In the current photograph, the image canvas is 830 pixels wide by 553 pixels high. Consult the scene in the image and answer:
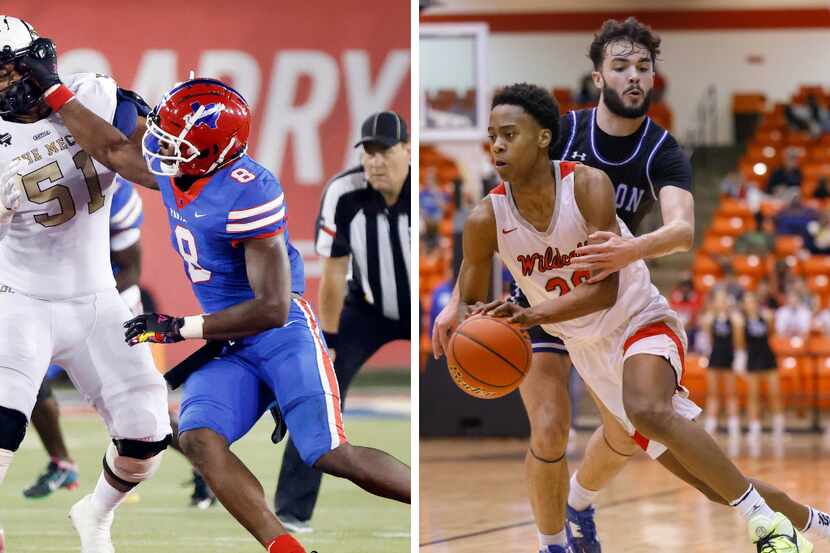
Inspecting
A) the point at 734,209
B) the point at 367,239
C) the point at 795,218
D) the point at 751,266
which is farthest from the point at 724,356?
the point at 367,239

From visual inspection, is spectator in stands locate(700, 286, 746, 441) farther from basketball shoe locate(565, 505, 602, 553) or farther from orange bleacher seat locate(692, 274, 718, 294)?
basketball shoe locate(565, 505, 602, 553)

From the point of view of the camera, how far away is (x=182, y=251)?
13.7 ft

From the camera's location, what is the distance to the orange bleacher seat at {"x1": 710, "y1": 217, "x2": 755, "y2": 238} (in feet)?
56.4

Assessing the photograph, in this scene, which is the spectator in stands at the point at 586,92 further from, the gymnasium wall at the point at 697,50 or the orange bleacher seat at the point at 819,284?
the orange bleacher seat at the point at 819,284

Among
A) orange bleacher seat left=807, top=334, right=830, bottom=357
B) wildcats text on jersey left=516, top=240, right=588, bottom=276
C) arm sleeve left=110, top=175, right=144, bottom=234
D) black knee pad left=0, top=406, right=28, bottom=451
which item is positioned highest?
arm sleeve left=110, top=175, right=144, bottom=234

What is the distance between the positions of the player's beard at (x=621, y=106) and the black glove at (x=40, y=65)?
210cm

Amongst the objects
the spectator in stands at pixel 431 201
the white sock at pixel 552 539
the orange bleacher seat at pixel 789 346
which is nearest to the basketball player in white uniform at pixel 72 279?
the white sock at pixel 552 539

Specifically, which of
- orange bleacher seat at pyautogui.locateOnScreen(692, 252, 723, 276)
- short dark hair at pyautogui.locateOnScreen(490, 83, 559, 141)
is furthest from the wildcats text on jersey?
orange bleacher seat at pyautogui.locateOnScreen(692, 252, 723, 276)

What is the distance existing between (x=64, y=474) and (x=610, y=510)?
123 inches

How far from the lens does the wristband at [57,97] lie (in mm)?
4359

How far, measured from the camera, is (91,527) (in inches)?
183

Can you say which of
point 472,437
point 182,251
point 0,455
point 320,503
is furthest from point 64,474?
point 472,437

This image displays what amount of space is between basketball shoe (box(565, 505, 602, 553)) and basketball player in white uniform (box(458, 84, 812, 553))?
1.92 feet

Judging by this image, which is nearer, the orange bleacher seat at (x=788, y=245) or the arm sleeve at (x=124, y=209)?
the arm sleeve at (x=124, y=209)
